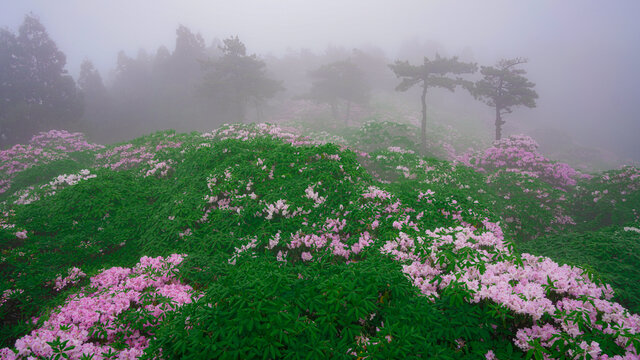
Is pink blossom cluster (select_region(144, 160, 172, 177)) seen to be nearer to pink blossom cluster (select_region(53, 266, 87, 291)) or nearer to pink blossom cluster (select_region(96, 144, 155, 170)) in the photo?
pink blossom cluster (select_region(96, 144, 155, 170))

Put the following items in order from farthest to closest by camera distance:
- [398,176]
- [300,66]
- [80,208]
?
1. [300,66]
2. [398,176]
3. [80,208]

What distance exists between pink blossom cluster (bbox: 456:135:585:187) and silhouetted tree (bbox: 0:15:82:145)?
3516 cm

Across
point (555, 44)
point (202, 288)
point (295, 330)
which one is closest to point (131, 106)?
point (202, 288)

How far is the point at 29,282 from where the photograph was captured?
536 cm

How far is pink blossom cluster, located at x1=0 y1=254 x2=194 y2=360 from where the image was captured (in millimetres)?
3363

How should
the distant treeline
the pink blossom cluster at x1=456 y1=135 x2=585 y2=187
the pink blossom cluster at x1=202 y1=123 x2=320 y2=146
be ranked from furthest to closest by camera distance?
1. the distant treeline
2. the pink blossom cluster at x1=456 y1=135 x2=585 y2=187
3. the pink blossom cluster at x1=202 y1=123 x2=320 y2=146

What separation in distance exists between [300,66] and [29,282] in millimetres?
60496

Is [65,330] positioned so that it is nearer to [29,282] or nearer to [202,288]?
[202,288]

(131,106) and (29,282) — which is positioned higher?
(131,106)

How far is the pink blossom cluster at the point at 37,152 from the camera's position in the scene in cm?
1439

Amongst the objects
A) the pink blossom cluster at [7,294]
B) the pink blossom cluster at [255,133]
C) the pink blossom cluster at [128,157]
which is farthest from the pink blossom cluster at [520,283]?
the pink blossom cluster at [128,157]

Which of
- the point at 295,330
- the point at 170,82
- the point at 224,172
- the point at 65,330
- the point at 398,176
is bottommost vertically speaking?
the point at 398,176

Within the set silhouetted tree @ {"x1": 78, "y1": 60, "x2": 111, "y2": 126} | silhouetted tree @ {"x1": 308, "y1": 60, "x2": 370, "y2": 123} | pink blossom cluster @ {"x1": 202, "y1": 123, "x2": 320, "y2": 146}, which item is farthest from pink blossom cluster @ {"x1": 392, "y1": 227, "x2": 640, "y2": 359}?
silhouetted tree @ {"x1": 78, "y1": 60, "x2": 111, "y2": 126}

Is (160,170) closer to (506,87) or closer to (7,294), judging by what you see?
(7,294)
